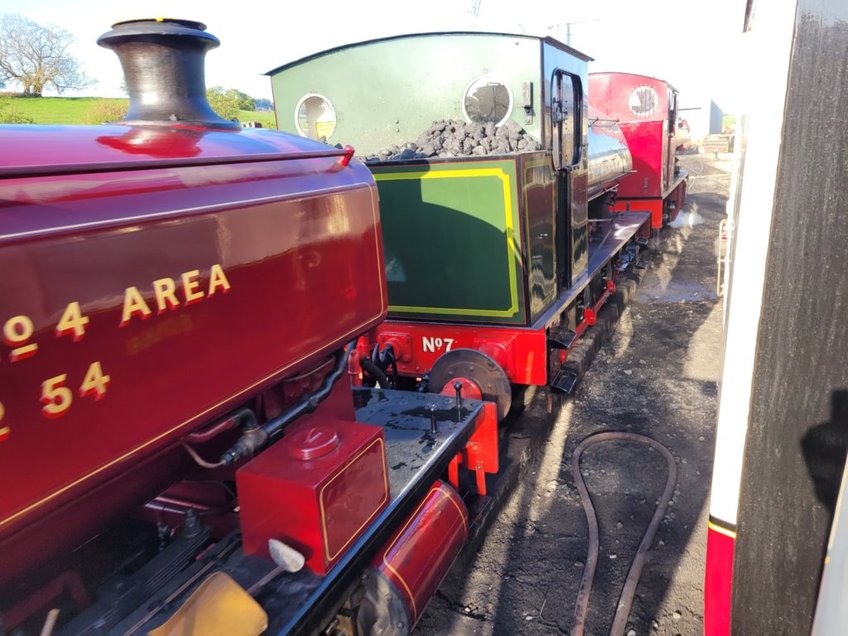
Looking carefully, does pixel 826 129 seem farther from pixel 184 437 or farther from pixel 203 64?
pixel 203 64

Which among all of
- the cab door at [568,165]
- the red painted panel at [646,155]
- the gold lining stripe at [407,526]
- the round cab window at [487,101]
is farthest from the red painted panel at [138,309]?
the red painted panel at [646,155]

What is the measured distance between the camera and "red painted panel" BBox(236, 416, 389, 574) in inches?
65.1

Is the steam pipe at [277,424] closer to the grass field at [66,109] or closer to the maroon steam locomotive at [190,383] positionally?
the maroon steam locomotive at [190,383]

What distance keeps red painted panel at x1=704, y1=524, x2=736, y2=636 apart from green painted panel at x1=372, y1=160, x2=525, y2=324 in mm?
2453

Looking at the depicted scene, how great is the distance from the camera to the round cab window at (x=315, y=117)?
168 inches

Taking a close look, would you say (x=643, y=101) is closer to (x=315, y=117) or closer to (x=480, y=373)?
(x=315, y=117)

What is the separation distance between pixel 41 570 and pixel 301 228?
1.22 meters

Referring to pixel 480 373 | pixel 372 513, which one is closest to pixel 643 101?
pixel 480 373

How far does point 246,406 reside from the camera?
1.85 metres

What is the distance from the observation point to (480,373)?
344cm

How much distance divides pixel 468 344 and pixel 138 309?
8.72 ft

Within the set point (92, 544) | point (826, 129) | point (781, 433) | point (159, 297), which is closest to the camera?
point (826, 129)

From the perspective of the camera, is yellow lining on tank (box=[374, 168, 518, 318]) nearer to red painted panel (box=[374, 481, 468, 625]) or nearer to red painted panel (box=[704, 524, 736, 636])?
red painted panel (box=[374, 481, 468, 625])

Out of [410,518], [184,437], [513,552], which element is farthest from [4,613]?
[513,552]
